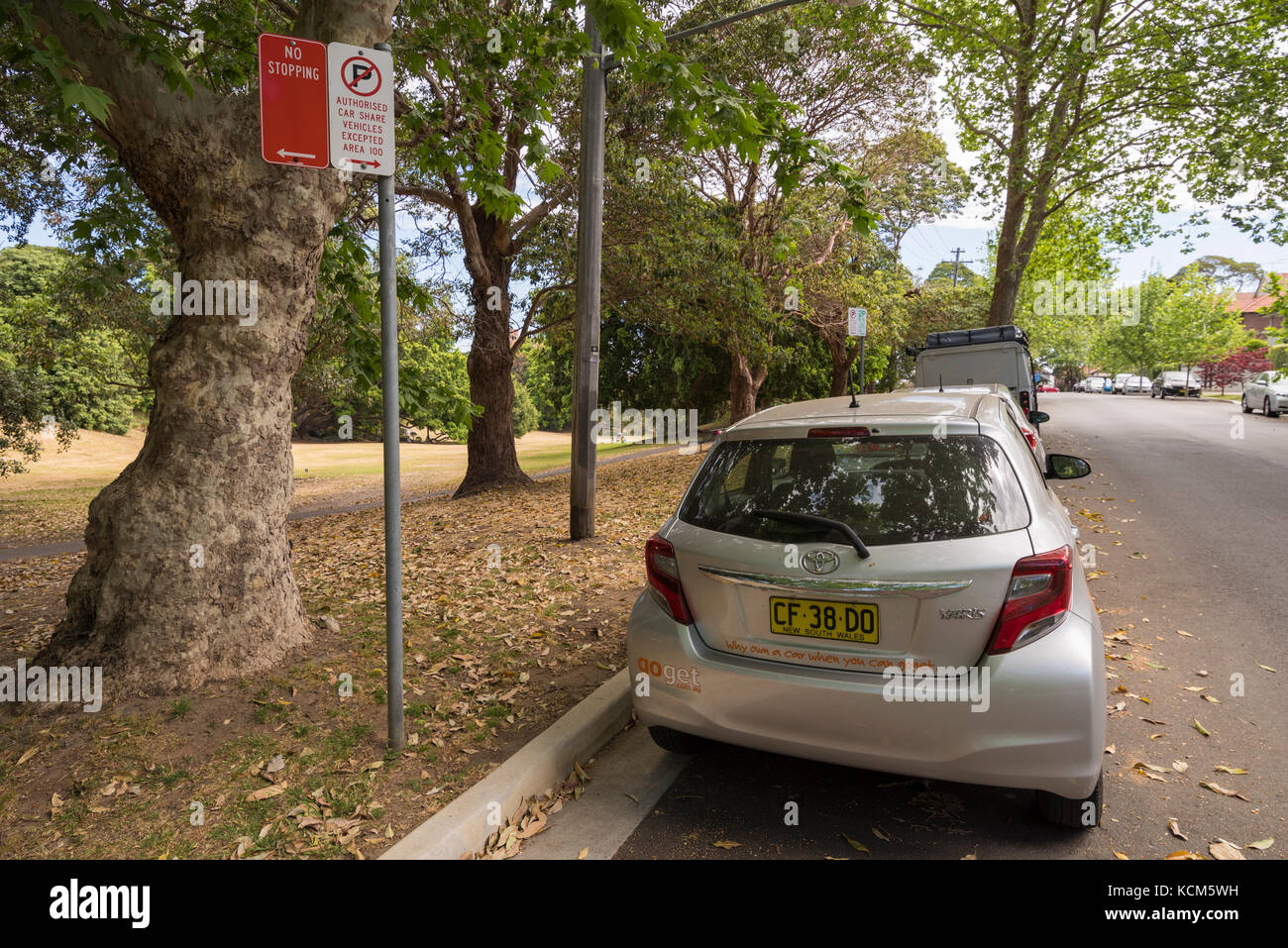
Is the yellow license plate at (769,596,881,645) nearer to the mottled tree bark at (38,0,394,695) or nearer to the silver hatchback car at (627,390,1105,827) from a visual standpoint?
the silver hatchback car at (627,390,1105,827)

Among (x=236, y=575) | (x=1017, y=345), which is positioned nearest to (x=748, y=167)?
(x=1017, y=345)

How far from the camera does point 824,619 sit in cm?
284

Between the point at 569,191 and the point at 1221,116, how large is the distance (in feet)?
44.9

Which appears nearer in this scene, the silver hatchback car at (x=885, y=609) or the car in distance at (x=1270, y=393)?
the silver hatchback car at (x=885, y=609)

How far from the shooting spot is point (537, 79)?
620cm

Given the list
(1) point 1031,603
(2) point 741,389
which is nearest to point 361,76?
(1) point 1031,603

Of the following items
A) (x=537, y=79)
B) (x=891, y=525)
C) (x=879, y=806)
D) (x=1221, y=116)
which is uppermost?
(x=1221, y=116)

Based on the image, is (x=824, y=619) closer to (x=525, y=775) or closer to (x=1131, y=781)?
(x=525, y=775)

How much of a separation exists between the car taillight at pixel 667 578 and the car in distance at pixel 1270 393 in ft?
90.4

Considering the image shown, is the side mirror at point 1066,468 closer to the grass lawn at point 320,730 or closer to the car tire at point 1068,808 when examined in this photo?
the car tire at point 1068,808

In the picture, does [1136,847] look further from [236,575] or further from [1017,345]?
[1017,345]

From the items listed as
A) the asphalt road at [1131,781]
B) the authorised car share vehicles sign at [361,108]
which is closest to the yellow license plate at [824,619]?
the asphalt road at [1131,781]

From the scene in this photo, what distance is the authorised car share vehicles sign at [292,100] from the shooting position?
300 cm

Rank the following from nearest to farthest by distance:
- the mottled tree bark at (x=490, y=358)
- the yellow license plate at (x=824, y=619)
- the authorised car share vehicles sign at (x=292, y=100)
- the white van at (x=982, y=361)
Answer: the yellow license plate at (x=824, y=619) < the authorised car share vehicles sign at (x=292, y=100) < the mottled tree bark at (x=490, y=358) < the white van at (x=982, y=361)
